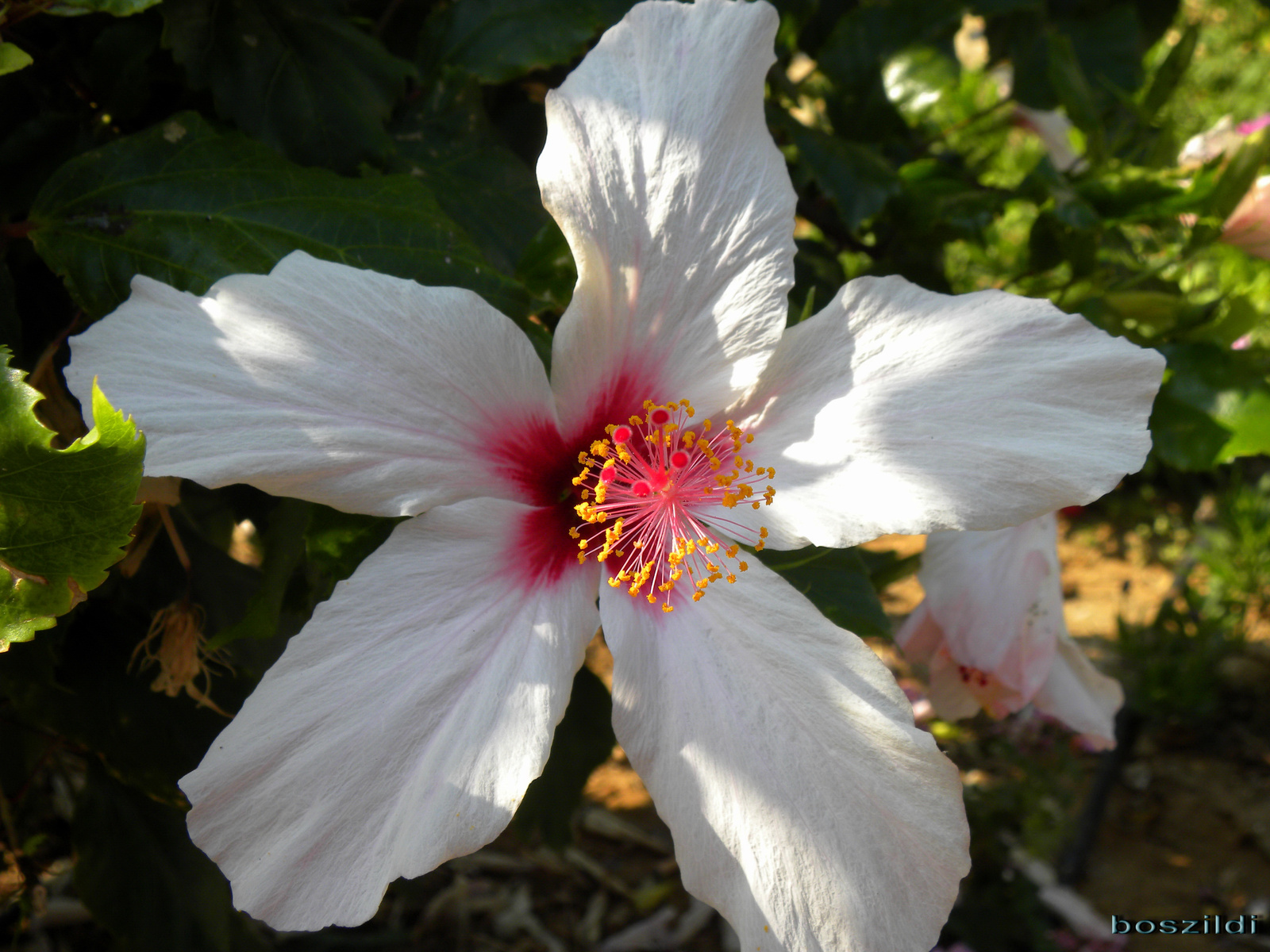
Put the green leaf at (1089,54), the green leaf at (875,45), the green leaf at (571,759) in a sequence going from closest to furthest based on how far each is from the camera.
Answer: the green leaf at (571,759), the green leaf at (875,45), the green leaf at (1089,54)

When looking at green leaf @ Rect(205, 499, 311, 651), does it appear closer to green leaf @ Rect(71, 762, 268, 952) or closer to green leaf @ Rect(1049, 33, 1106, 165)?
green leaf @ Rect(71, 762, 268, 952)

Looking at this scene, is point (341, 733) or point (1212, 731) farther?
point (1212, 731)

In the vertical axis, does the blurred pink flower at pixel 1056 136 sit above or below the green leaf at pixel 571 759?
above

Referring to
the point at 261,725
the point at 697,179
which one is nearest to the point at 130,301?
the point at 261,725

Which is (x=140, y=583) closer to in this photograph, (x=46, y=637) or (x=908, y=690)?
(x=46, y=637)

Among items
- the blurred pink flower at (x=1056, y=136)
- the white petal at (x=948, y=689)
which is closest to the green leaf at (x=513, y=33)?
the white petal at (x=948, y=689)

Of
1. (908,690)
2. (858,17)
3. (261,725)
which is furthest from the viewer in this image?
(908,690)

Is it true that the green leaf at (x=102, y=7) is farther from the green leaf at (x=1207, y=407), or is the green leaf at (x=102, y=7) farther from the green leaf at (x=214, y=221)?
the green leaf at (x=1207, y=407)
